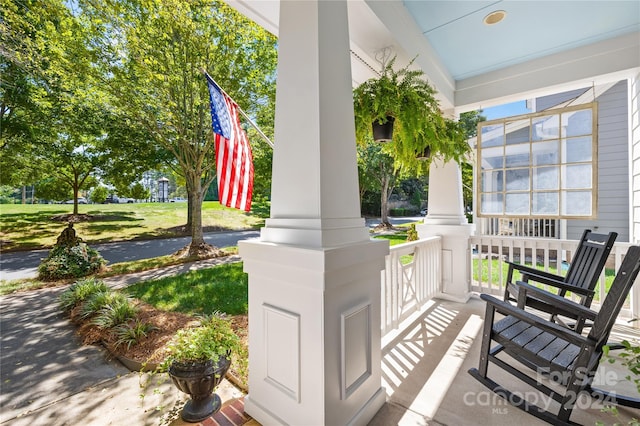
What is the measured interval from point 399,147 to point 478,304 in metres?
2.17

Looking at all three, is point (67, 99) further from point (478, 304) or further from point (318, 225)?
point (478, 304)

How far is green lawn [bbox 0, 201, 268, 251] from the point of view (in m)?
4.97

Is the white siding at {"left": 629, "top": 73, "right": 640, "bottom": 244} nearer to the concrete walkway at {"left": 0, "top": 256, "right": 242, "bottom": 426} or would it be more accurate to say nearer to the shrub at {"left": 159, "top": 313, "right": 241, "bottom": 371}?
the shrub at {"left": 159, "top": 313, "right": 241, "bottom": 371}

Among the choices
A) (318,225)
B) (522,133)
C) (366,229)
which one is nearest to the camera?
(318,225)

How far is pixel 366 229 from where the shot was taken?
55.0 inches

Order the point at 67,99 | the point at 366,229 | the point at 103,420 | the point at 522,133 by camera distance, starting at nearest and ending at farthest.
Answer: the point at 366,229, the point at 103,420, the point at 522,133, the point at 67,99

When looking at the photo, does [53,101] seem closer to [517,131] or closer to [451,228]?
[451,228]

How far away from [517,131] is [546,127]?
31 centimetres

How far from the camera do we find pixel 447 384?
1680 millimetres

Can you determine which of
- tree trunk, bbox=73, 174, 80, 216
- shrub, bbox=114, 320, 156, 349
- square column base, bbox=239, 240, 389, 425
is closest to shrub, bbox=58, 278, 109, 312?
shrub, bbox=114, 320, 156, 349

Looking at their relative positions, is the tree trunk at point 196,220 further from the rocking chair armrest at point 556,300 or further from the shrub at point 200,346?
the rocking chair armrest at point 556,300

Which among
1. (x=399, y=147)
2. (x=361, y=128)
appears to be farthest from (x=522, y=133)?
(x=361, y=128)

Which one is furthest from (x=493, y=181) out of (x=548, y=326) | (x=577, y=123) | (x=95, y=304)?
(x=95, y=304)

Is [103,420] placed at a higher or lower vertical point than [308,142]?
lower
